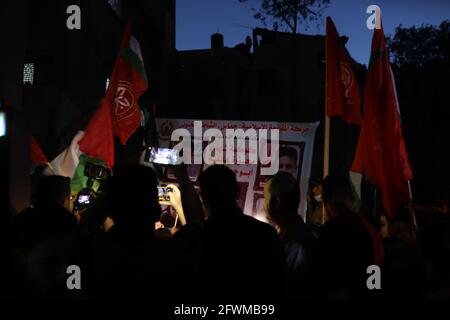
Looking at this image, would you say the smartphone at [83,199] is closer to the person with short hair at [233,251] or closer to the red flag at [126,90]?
the red flag at [126,90]

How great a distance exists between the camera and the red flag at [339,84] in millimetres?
6598

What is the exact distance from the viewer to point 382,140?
6.11 metres

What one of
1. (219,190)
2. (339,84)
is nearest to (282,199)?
(219,190)

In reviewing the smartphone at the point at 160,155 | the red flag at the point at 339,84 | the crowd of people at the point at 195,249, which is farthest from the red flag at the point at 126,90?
the crowd of people at the point at 195,249

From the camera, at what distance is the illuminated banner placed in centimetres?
812

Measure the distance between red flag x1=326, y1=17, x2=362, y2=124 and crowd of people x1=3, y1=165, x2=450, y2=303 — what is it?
283 cm

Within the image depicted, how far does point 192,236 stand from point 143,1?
1676 cm

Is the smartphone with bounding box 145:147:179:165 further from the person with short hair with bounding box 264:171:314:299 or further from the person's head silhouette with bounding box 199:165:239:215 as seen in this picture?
the person's head silhouette with bounding box 199:165:239:215

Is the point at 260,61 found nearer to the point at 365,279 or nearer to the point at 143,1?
the point at 143,1

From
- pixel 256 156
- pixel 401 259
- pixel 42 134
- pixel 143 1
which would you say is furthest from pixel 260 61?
pixel 401 259

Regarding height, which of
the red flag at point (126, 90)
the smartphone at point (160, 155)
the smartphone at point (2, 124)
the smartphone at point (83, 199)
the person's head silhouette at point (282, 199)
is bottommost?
the smartphone at point (83, 199)

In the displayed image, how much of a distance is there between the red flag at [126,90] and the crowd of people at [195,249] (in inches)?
106

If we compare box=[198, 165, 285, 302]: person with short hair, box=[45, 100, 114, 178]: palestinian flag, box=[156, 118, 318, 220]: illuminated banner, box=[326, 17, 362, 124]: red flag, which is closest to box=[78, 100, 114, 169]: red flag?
box=[45, 100, 114, 178]: palestinian flag
